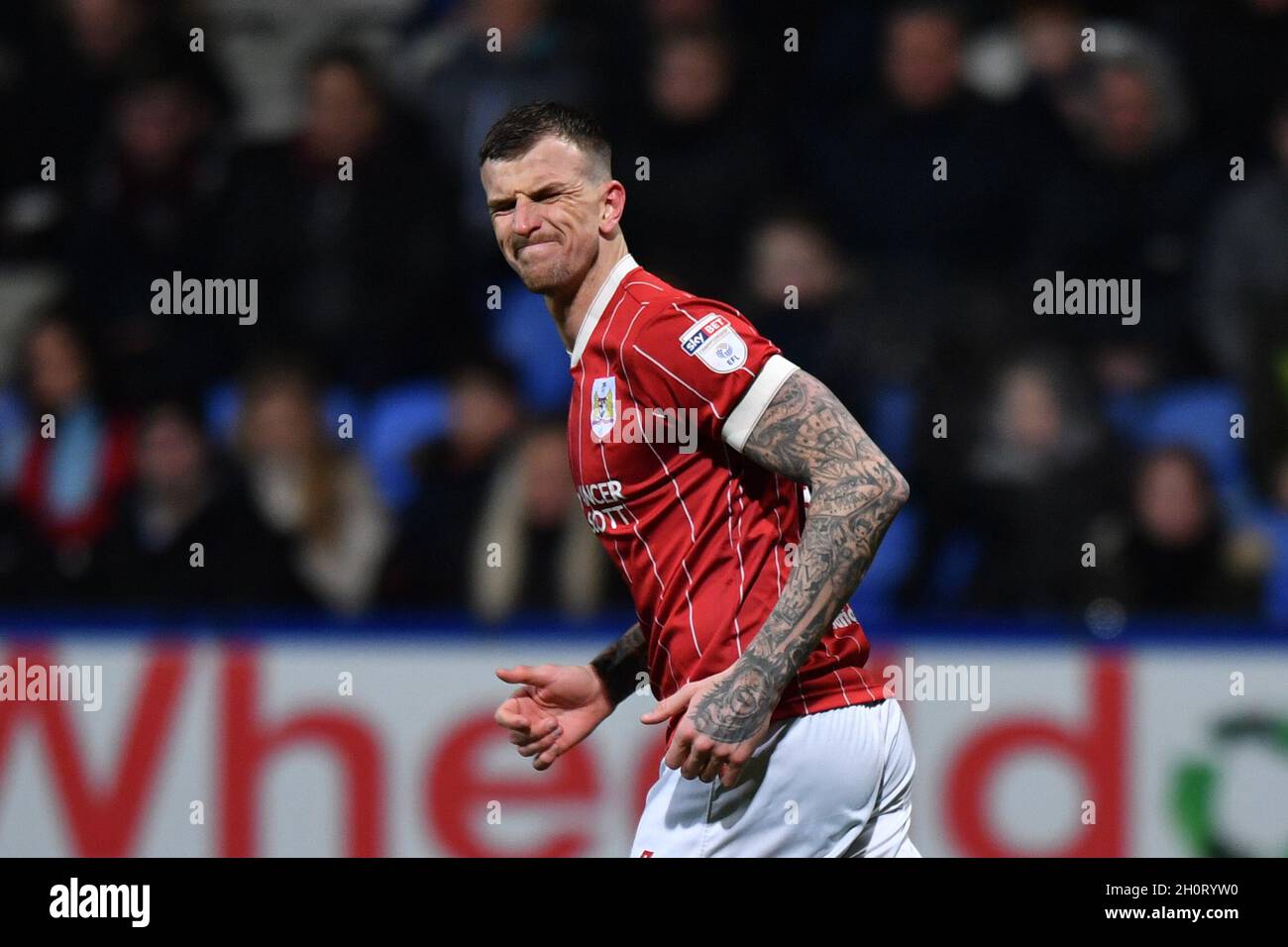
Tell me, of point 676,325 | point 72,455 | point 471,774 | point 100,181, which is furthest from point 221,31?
point 676,325

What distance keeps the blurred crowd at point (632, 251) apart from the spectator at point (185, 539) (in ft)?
0.04

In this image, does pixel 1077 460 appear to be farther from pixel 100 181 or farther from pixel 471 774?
pixel 100 181

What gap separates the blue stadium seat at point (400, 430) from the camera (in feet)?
18.6

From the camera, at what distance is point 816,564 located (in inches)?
106

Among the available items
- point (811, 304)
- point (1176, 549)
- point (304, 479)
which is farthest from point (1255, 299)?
point (304, 479)

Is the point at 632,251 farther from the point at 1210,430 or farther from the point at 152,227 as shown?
the point at 1210,430

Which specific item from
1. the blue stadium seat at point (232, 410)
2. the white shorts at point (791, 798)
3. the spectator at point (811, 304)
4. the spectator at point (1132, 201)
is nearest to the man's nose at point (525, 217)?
the white shorts at point (791, 798)

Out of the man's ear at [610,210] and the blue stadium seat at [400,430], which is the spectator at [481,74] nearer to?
the blue stadium seat at [400,430]

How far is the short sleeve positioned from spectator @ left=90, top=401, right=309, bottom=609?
2.95 metres

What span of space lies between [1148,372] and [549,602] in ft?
7.12

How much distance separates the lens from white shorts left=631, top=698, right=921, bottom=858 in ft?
9.53

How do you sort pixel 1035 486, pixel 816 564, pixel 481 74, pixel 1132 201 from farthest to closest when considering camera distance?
pixel 481 74
pixel 1132 201
pixel 1035 486
pixel 816 564

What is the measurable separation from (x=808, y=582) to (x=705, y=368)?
39cm
